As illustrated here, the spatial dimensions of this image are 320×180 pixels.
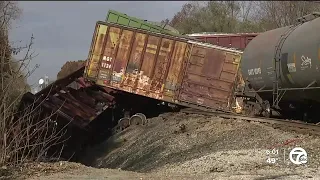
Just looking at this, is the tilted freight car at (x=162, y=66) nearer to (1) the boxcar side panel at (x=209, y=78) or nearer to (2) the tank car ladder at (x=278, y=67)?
(1) the boxcar side panel at (x=209, y=78)

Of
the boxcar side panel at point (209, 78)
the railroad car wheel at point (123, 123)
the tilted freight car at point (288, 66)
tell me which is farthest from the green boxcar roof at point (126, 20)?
the tilted freight car at point (288, 66)

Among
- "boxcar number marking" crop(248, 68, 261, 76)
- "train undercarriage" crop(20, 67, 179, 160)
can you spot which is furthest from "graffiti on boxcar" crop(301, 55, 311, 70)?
"train undercarriage" crop(20, 67, 179, 160)

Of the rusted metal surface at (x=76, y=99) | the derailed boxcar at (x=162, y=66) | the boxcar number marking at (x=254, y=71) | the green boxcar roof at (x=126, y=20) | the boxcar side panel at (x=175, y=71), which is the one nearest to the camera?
the boxcar number marking at (x=254, y=71)

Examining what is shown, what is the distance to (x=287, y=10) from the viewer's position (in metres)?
39.5

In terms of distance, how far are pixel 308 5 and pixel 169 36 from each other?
63.3 ft

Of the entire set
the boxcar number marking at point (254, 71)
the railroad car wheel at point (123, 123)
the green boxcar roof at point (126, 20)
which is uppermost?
the green boxcar roof at point (126, 20)

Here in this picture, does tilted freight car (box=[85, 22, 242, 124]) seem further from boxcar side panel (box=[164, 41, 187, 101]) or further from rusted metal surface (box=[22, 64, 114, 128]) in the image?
rusted metal surface (box=[22, 64, 114, 128])

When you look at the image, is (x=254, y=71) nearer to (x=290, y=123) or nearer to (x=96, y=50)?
(x=290, y=123)

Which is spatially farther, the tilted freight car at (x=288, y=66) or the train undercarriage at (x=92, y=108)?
the train undercarriage at (x=92, y=108)

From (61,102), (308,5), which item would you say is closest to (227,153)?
(61,102)

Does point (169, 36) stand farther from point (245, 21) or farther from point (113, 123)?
point (245, 21)

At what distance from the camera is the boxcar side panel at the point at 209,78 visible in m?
17.8

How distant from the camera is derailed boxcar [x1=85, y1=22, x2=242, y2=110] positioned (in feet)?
58.6

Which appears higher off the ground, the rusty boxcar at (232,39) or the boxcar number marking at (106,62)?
the rusty boxcar at (232,39)
